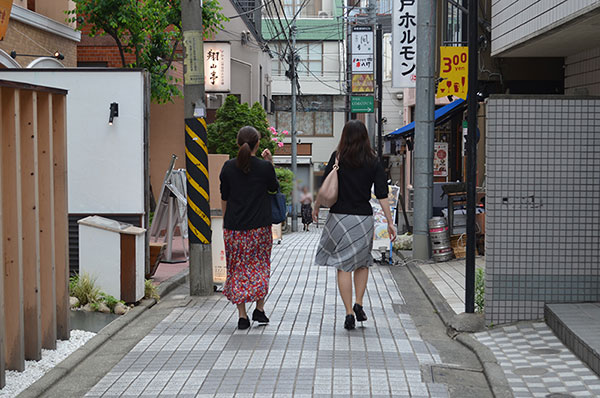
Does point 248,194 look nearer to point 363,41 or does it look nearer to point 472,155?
point 472,155

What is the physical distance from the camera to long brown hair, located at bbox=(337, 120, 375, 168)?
294 inches

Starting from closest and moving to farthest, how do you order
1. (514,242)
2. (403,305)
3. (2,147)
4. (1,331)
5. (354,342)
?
(1,331) < (2,147) < (354,342) < (514,242) < (403,305)

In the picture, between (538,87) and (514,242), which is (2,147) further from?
(538,87)

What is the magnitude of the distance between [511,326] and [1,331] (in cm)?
471

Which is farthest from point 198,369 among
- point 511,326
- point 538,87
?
point 538,87

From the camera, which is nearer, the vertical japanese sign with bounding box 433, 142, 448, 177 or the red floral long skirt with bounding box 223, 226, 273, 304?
the red floral long skirt with bounding box 223, 226, 273, 304

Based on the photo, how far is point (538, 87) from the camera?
49.0ft

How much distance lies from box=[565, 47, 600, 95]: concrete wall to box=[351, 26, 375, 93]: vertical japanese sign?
14.4m

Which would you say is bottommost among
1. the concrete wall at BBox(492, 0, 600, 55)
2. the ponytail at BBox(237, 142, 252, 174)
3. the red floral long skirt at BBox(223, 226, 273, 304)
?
the red floral long skirt at BBox(223, 226, 273, 304)

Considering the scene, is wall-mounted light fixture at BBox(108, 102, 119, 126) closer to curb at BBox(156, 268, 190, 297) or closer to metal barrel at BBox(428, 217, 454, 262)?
curb at BBox(156, 268, 190, 297)

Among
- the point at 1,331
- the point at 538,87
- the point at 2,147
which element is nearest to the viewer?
the point at 1,331

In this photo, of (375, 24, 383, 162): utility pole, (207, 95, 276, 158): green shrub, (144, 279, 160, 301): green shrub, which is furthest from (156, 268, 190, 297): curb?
(207, 95, 276, 158): green shrub

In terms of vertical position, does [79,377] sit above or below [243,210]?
below

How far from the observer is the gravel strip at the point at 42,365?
5.64 m
